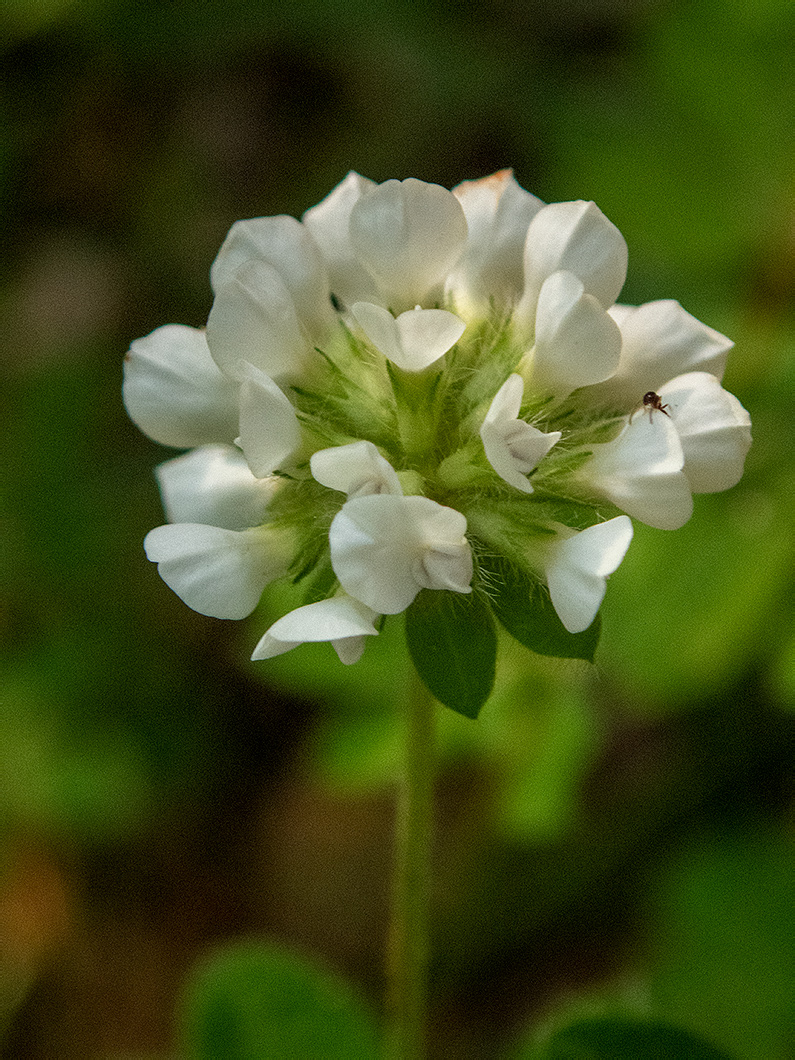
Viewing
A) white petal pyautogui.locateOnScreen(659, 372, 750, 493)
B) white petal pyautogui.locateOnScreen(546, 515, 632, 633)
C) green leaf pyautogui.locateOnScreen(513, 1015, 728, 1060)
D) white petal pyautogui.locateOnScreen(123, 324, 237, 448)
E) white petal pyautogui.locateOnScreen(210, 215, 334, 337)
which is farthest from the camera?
green leaf pyautogui.locateOnScreen(513, 1015, 728, 1060)

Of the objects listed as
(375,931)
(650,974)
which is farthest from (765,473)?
(375,931)

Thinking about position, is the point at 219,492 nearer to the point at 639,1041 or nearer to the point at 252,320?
the point at 252,320

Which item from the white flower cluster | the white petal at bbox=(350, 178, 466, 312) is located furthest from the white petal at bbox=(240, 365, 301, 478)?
the white petal at bbox=(350, 178, 466, 312)

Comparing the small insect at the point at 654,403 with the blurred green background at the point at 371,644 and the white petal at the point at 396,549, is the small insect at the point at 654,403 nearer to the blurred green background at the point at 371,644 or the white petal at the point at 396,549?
the white petal at the point at 396,549

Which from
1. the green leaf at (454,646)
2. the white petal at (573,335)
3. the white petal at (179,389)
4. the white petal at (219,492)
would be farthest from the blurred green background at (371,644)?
the white petal at (573,335)

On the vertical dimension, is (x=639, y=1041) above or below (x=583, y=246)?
below

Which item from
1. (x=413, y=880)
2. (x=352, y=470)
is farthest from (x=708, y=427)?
(x=413, y=880)

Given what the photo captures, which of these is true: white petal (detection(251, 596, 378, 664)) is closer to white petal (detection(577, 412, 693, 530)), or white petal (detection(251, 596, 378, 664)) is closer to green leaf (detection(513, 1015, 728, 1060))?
white petal (detection(577, 412, 693, 530))
